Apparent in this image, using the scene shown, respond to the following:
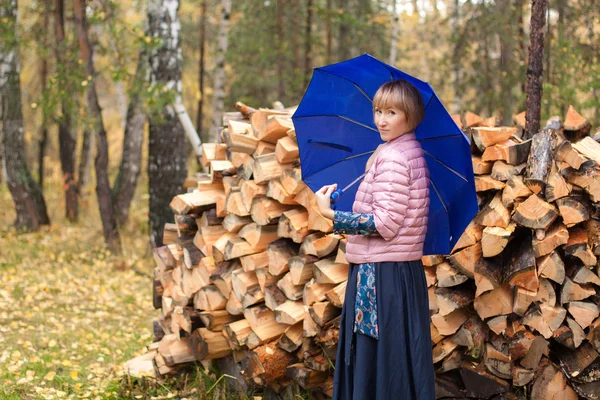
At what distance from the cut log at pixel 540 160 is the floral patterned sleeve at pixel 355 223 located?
3.13 ft

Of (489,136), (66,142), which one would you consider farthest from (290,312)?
(66,142)

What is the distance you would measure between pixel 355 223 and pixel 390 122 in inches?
18.1

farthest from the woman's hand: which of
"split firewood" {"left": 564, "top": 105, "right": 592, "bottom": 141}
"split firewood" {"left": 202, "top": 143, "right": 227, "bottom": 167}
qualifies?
"split firewood" {"left": 202, "top": 143, "right": 227, "bottom": 167}

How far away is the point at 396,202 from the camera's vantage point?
3.13m

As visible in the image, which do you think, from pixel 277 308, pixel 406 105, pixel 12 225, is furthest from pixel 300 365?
pixel 12 225

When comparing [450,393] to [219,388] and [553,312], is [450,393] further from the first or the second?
[219,388]

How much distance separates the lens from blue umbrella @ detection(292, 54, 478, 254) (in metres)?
3.19

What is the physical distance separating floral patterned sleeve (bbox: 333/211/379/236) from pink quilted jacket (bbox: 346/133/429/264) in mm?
31

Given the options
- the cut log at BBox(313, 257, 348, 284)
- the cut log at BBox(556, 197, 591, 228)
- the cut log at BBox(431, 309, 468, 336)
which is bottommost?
the cut log at BBox(431, 309, 468, 336)

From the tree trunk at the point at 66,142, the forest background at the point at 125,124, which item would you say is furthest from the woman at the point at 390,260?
the tree trunk at the point at 66,142

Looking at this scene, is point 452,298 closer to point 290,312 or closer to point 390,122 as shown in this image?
point 290,312

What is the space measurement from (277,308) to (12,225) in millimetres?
9494

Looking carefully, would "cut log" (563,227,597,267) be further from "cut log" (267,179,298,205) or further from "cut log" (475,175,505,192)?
"cut log" (267,179,298,205)

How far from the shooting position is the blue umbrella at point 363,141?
319 centimetres
